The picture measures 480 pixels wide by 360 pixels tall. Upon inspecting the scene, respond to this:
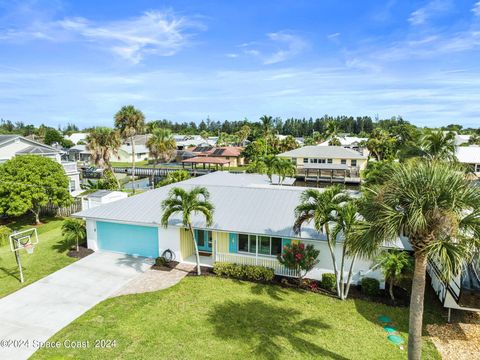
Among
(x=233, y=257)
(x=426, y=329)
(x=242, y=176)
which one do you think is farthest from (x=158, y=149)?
(x=426, y=329)

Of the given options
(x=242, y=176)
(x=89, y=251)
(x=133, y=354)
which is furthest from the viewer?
(x=242, y=176)

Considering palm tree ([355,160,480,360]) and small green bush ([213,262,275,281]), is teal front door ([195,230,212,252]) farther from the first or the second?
palm tree ([355,160,480,360])

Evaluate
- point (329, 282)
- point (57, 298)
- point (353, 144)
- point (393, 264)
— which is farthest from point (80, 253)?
point (353, 144)

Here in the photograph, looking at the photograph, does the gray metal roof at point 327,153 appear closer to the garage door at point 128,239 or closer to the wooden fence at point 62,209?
the wooden fence at point 62,209

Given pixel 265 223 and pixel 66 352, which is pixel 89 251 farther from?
pixel 265 223

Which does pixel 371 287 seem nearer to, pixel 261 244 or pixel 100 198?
pixel 261 244

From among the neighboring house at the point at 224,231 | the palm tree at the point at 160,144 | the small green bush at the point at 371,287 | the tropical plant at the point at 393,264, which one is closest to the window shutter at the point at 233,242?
the neighboring house at the point at 224,231
